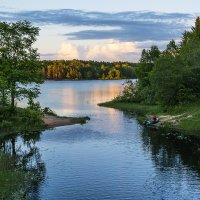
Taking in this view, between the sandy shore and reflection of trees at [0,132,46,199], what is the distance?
1221 centimetres

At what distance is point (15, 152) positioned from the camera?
180ft

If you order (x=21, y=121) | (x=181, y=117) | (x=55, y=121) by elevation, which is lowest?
(x=55, y=121)

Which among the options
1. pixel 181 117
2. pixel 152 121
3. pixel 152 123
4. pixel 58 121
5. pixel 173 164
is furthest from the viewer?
pixel 58 121

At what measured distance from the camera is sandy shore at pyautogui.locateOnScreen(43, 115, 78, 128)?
3052 inches

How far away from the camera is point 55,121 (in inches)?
3162

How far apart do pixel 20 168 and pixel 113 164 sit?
994cm

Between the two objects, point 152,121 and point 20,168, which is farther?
point 152,121

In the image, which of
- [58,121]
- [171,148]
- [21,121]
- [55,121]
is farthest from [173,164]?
[58,121]

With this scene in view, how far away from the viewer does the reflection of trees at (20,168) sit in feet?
119

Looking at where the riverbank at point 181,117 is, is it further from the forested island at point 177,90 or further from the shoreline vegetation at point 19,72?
the shoreline vegetation at point 19,72

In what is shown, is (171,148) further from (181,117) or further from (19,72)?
(19,72)

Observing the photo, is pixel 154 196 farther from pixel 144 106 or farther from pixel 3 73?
pixel 144 106

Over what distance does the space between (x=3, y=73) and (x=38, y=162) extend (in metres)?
26.8

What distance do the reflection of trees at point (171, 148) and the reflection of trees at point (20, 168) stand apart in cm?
1359
